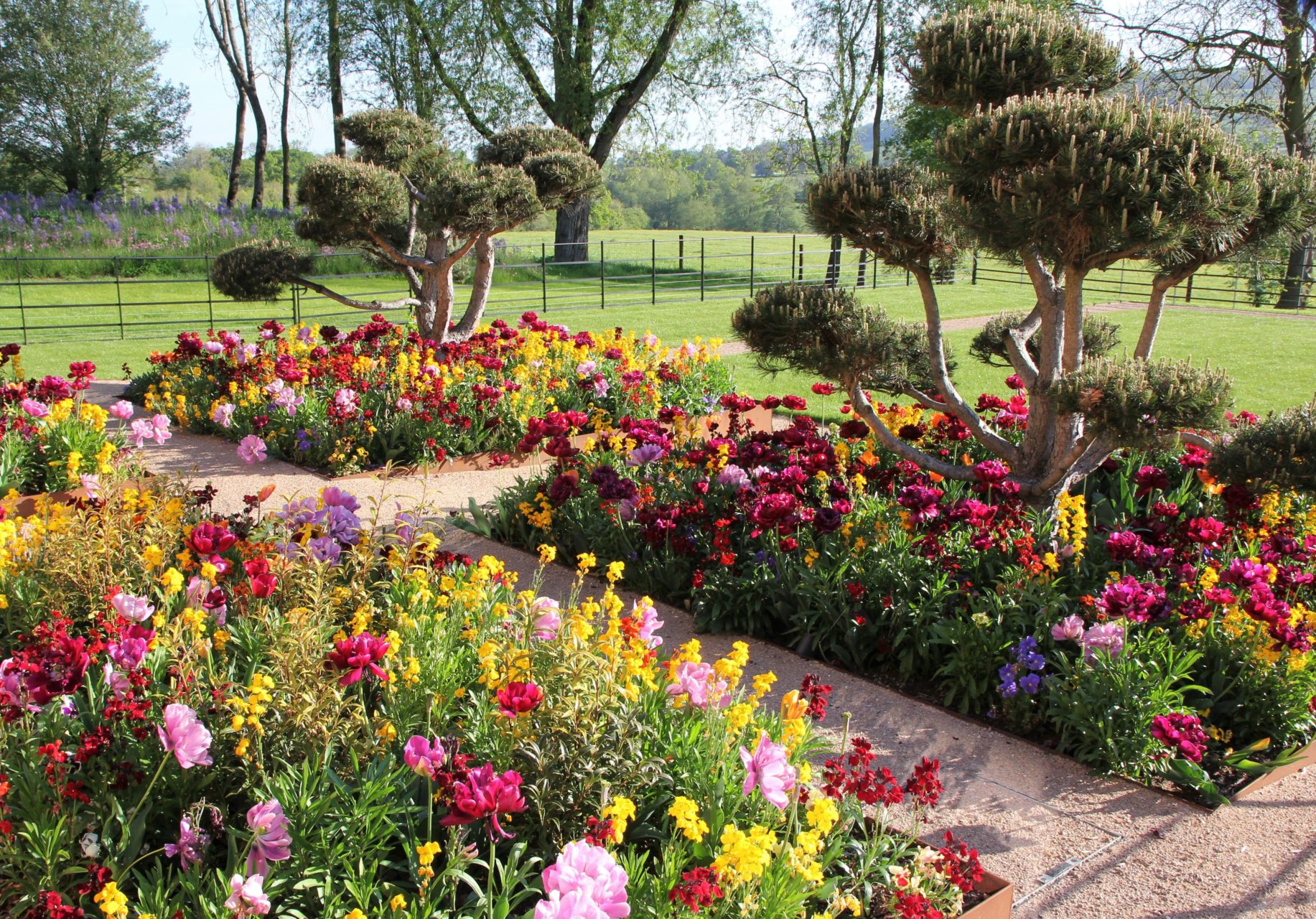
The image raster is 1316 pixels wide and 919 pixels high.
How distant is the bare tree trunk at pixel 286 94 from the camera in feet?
96.8

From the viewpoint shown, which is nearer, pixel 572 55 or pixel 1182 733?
pixel 1182 733

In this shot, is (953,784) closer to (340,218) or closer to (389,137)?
(340,218)

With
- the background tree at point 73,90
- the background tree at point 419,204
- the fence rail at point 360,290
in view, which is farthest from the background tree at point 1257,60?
the background tree at point 73,90

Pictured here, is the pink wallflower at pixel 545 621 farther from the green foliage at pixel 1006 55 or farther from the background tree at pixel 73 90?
the background tree at pixel 73 90

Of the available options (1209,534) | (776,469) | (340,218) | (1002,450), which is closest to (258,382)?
(340,218)

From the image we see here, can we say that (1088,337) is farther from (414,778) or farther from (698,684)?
(414,778)

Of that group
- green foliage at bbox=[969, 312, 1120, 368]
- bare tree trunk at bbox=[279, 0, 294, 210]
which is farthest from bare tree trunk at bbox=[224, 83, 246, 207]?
green foliage at bbox=[969, 312, 1120, 368]

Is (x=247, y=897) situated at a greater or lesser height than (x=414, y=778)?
greater

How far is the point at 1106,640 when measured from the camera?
139 inches

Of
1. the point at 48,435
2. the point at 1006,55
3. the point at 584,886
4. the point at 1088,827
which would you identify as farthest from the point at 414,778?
the point at 1006,55

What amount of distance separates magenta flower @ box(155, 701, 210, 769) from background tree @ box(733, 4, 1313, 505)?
134 inches

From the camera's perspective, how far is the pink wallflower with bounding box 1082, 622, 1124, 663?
3.51m

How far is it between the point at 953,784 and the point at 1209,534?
1.51 m

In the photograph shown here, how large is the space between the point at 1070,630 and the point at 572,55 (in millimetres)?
22205
